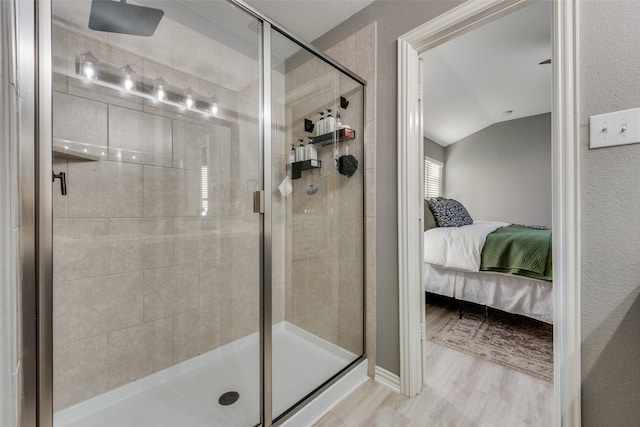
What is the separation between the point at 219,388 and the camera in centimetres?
155

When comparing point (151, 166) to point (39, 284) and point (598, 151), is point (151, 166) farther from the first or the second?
point (598, 151)

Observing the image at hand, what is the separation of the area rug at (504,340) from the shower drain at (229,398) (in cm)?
156

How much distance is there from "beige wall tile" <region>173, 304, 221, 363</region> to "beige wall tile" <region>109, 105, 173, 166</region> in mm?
993

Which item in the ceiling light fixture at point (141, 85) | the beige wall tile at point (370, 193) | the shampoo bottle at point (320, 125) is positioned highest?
the ceiling light fixture at point (141, 85)

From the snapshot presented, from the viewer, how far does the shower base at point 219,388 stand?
4.36 ft

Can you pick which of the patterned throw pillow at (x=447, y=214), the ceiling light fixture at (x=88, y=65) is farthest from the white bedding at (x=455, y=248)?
the ceiling light fixture at (x=88, y=65)

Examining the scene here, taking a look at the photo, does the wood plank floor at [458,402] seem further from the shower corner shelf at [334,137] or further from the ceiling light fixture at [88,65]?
the ceiling light fixture at [88,65]

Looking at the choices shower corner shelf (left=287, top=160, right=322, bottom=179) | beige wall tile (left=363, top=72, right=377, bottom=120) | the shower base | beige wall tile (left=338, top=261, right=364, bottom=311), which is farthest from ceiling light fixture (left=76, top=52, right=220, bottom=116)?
the shower base

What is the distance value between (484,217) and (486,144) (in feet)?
4.69

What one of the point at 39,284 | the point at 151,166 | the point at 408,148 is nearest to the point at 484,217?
the point at 408,148

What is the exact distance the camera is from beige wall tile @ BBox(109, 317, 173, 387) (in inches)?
57.1

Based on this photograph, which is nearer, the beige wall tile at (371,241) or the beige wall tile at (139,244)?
the beige wall tile at (139,244)

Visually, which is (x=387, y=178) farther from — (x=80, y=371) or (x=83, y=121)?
(x=80, y=371)

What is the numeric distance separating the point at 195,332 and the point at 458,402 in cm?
165
